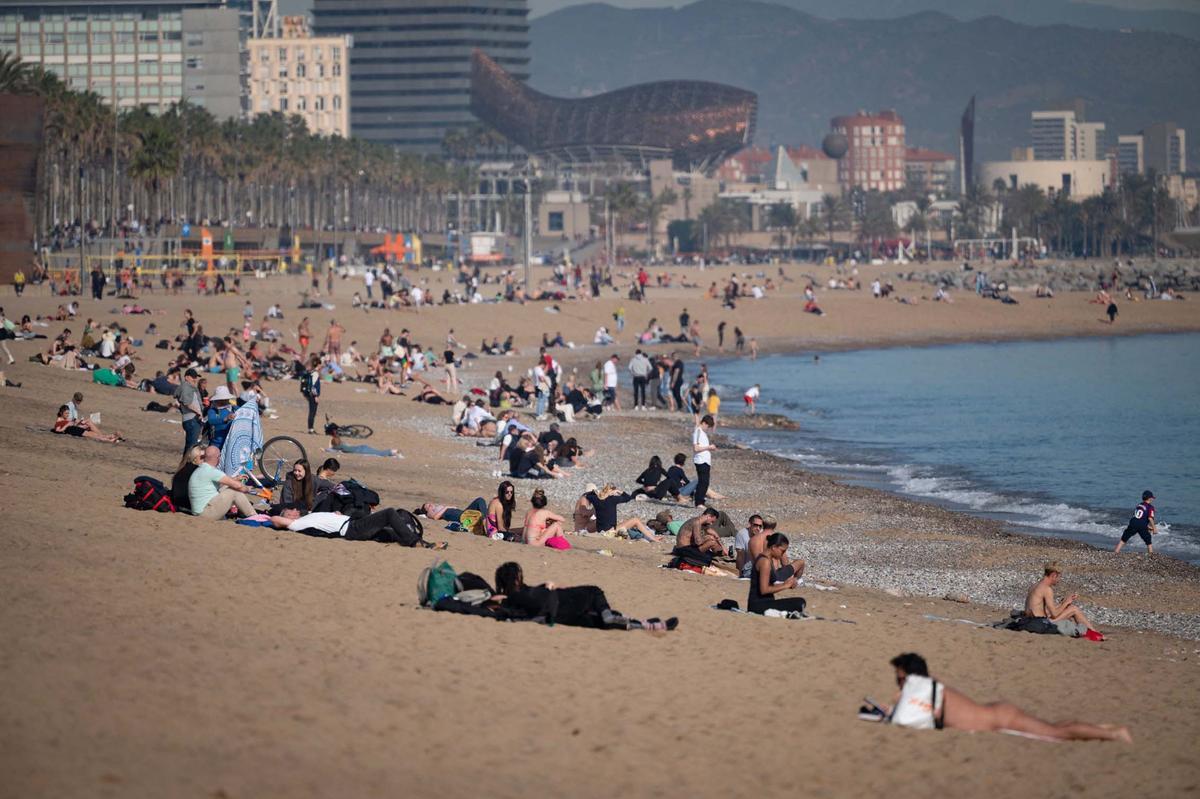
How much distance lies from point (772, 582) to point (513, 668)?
11.4 ft

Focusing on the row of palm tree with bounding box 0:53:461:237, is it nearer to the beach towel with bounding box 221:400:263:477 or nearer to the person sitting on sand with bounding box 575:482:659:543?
the beach towel with bounding box 221:400:263:477

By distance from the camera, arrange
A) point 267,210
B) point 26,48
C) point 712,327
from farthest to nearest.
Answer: point 26,48
point 267,210
point 712,327

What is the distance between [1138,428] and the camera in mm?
37625

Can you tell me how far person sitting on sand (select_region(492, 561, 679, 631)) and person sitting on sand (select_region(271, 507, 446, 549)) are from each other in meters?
2.71

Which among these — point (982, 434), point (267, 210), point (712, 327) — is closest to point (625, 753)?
point (982, 434)

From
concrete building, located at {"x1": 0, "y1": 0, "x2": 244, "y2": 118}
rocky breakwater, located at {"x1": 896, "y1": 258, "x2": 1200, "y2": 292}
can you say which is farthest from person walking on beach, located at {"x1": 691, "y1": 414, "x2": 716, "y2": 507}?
concrete building, located at {"x1": 0, "y1": 0, "x2": 244, "y2": 118}

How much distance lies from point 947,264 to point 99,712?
12215cm

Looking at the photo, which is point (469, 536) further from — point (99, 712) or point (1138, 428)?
point (1138, 428)

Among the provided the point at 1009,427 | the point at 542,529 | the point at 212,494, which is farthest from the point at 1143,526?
the point at 1009,427

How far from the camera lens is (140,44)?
499ft

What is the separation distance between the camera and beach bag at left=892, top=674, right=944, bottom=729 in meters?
9.08

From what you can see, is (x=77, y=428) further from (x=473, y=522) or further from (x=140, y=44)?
(x=140, y=44)

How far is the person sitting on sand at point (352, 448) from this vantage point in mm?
22594

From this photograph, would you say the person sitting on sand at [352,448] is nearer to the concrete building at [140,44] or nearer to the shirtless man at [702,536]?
the shirtless man at [702,536]
